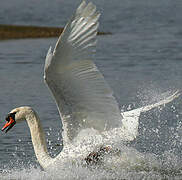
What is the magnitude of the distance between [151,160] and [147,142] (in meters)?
1.37

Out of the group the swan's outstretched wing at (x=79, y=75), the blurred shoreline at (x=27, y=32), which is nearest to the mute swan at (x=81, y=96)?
the swan's outstretched wing at (x=79, y=75)

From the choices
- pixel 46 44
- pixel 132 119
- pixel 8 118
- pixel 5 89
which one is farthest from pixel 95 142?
pixel 46 44

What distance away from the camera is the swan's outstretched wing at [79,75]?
727cm

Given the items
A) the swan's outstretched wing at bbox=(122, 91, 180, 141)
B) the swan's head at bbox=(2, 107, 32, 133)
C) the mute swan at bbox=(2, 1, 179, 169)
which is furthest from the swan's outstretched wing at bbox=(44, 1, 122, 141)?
the swan's head at bbox=(2, 107, 32, 133)

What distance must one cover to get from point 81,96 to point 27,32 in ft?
52.2

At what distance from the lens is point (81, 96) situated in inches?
300

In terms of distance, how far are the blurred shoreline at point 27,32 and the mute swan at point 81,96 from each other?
14.2 m

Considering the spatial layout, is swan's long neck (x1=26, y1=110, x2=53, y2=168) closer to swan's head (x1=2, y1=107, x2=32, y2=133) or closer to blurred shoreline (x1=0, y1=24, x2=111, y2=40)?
swan's head (x1=2, y1=107, x2=32, y2=133)

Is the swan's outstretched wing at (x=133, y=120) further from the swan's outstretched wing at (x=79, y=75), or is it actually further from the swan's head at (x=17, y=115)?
the swan's head at (x=17, y=115)

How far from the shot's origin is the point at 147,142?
384 inches

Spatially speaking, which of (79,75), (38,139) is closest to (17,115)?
(38,139)

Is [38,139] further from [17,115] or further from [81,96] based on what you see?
[81,96]

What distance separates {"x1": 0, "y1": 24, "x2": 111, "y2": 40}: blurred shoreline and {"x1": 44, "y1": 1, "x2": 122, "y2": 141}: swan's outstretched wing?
1461cm

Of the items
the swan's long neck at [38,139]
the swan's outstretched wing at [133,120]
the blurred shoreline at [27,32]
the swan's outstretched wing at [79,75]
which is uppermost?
the swan's outstretched wing at [79,75]
